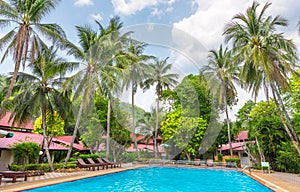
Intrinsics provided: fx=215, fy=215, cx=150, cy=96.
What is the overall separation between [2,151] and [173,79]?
1710 centimetres

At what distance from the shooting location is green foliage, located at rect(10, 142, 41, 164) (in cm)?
1162

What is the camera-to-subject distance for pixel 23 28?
9.12 m

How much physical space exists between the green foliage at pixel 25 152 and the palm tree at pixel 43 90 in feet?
2.47

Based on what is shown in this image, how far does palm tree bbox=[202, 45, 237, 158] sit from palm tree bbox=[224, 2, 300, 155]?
20.0 feet

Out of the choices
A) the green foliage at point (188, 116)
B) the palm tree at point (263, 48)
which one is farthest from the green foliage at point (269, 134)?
the green foliage at point (188, 116)

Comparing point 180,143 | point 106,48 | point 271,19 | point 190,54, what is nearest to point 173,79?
point 190,54

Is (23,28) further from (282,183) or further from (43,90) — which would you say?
(282,183)

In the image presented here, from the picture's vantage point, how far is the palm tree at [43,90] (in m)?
11.6

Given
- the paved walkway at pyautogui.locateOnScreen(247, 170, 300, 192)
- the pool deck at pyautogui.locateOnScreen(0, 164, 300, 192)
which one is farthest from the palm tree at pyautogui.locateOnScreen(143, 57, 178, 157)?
the paved walkway at pyautogui.locateOnScreen(247, 170, 300, 192)

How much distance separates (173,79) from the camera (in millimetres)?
24391

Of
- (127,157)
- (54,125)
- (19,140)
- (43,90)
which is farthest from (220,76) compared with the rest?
(19,140)

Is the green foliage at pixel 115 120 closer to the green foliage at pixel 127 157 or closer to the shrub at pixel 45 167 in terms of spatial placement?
the green foliage at pixel 127 157

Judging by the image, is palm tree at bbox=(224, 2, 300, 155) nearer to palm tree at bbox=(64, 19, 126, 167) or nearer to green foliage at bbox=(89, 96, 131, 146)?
palm tree at bbox=(64, 19, 126, 167)

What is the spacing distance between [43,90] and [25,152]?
139 inches
